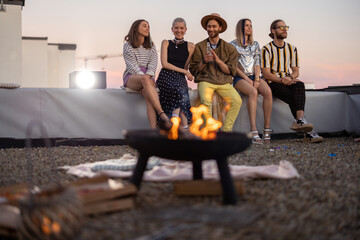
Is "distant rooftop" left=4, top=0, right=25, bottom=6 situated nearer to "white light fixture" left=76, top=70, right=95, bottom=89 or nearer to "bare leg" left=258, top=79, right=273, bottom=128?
"white light fixture" left=76, top=70, right=95, bottom=89

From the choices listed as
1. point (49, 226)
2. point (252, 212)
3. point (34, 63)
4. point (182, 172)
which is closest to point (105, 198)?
point (49, 226)

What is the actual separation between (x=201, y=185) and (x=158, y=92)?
2.59 m

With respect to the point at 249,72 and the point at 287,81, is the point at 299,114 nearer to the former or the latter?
the point at 287,81

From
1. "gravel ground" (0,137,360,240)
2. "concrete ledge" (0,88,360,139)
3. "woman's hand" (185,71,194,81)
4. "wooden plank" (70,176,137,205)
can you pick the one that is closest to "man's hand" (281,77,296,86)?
"concrete ledge" (0,88,360,139)

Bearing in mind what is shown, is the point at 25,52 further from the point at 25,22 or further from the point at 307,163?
the point at 307,163

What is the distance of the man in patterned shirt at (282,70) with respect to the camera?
4.90m

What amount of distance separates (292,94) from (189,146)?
3463 millimetres

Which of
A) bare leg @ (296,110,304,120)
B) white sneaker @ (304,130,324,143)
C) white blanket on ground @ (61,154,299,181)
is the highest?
bare leg @ (296,110,304,120)

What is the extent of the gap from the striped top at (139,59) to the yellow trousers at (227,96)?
61 cm

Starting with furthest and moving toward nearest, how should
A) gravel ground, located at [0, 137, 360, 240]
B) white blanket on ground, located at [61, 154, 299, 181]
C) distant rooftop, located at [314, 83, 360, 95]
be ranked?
distant rooftop, located at [314, 83, 360, 95], white blanket on ground, located at [61, 154, 299, 181], gravel ground, located at [0, 137, 360, 240]

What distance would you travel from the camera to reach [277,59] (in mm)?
5000

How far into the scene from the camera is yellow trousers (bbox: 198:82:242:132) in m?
4.56

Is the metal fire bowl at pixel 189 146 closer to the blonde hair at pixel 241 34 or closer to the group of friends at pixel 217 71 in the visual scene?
the group of friends at pixel 217 71

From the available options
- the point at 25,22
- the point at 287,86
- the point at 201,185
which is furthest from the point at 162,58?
the point at 25,22
